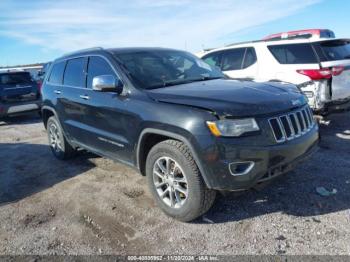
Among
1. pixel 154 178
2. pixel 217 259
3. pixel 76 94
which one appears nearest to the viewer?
pixel 217 259

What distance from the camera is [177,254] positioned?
305cm

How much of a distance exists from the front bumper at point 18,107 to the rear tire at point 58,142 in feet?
15.9

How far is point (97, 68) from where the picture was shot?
15.0ft

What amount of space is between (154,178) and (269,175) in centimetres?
126

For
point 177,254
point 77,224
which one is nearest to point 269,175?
point 177,254

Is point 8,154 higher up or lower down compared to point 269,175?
lower down

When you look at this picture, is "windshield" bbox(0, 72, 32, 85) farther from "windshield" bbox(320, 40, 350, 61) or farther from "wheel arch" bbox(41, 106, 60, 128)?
"windshield" bbox(320, 40, 350, 61)

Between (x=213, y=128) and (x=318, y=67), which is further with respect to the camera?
(x=318, y=67)

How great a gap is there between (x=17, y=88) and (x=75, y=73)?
6.44m

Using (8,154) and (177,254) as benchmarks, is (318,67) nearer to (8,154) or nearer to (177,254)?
(177,254)

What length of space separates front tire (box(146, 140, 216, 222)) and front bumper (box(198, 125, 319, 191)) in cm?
18

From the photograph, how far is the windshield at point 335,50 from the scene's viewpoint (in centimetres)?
638

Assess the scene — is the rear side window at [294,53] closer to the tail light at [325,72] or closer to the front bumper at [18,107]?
the tail light at [325,72]

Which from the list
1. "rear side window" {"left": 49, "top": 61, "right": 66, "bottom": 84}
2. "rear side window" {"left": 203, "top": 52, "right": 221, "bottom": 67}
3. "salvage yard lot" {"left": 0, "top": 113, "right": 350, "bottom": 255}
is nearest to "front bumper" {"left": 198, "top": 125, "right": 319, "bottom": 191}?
"salvage yard lot" {"left": 0, "top": 113, "right": 350, "bottom": 255}
